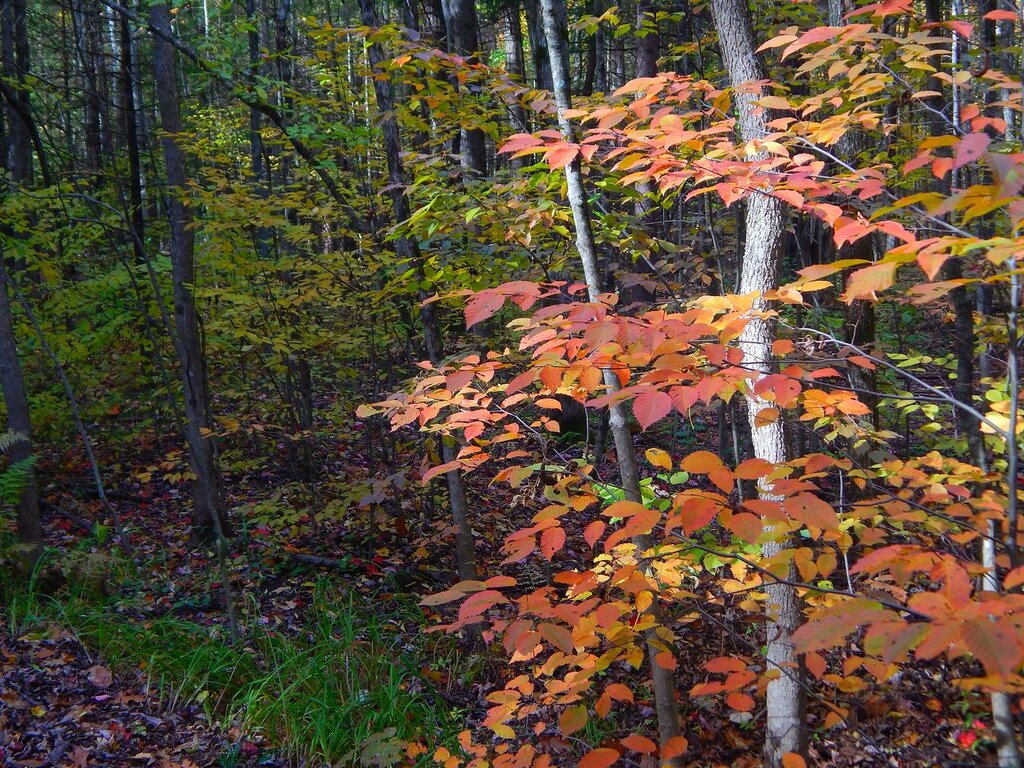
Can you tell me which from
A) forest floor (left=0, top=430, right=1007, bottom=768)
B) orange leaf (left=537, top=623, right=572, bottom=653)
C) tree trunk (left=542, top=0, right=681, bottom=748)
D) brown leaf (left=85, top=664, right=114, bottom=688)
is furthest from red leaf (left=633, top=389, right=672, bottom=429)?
brown leaf (left=85, top=664, right=114, bottom=688)

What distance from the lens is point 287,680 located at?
4266 millimetres

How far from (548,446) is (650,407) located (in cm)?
276

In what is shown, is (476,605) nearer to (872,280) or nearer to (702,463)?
(702,463)

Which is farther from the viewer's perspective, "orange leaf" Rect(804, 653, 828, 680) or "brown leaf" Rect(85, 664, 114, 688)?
"brown leaf" Rect(85, 664, 114, 688)

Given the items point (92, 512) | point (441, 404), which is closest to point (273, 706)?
point (441, 404)

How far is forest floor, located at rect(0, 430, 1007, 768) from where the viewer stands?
3.63 meters

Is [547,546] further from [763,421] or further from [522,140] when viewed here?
[522,140]

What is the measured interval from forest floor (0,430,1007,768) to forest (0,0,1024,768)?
3 cm

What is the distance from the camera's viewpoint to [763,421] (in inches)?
93.6

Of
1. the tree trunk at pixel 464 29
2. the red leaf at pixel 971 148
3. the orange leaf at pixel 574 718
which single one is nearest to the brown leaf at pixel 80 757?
the orange leaf at pixel 574 718

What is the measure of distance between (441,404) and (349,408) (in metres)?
4.46

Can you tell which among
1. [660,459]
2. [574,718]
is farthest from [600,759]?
[660,459]

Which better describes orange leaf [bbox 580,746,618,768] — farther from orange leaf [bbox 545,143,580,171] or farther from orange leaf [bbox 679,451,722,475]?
orange leaf [bbox 545,143,580,171]

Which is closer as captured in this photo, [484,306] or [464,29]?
[484,306]
